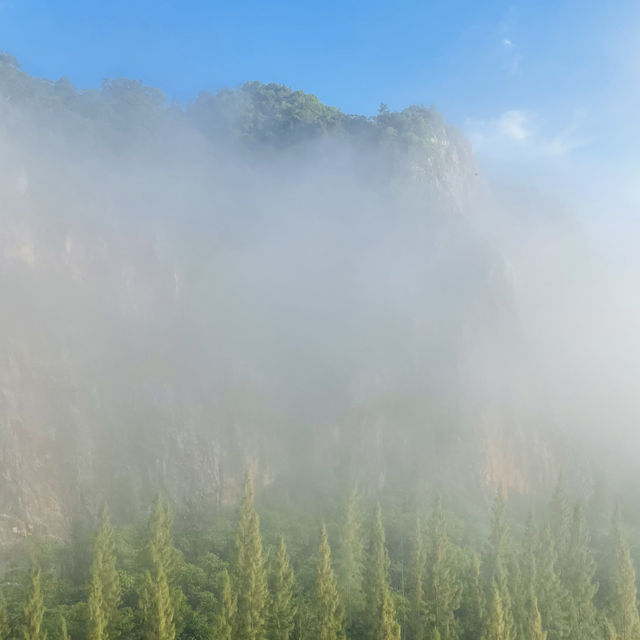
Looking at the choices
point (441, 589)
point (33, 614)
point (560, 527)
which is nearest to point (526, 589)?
point (441, 589)

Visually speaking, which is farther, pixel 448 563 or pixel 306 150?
pixel 306 150

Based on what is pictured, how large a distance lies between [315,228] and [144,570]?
5181 centimetres

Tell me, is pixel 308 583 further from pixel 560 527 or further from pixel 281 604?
pixel 560 527

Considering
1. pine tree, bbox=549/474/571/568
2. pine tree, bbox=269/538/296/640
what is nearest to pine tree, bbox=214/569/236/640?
pine tree, bbox=269/538/296/640

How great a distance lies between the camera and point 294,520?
53.7 m

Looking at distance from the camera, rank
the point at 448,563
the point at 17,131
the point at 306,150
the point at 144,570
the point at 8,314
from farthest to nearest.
→ the point at 306,150, the point at 17,131, the point at 8,314, the point at 448,563, the point at 144,570

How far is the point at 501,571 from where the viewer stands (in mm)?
44375

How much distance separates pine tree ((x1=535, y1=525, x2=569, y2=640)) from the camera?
1727 inches

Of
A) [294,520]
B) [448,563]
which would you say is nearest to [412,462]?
[294,520]

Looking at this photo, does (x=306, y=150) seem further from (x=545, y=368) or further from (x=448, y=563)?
(x=448, y=563)

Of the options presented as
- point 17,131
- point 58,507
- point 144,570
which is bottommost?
point 144,570

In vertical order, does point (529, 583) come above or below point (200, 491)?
below

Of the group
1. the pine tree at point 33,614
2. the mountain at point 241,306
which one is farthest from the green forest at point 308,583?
the mountain at point 241,306

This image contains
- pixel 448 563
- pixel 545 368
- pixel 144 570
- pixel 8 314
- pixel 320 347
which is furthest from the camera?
Answer: pixel 545 368
